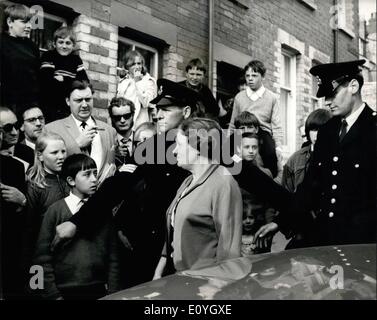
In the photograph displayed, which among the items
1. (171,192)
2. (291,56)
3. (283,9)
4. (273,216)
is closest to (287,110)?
(291,56)

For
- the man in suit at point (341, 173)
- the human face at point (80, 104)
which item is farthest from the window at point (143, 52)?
the man in suit at point (341, 173)

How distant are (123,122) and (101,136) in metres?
0.25

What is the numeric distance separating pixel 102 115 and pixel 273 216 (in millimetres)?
1618

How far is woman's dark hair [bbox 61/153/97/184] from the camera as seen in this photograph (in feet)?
13.3

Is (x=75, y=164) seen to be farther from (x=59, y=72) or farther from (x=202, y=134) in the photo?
(x=202, y=134)

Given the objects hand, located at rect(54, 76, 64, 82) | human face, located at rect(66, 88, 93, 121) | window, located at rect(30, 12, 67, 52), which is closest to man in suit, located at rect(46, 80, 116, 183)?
human face, located at rect(66, 88, 93, 121)

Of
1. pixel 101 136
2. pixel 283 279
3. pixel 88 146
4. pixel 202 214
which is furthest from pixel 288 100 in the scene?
pixel 283 279

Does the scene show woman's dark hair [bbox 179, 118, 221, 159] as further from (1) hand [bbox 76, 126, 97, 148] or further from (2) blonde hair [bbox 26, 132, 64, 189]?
(2) blonde hair [bbox 26, 132, 64, 189]

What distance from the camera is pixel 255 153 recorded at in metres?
4.43

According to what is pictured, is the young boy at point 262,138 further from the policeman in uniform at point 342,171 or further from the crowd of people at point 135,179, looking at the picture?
the policeman in uniform at point 342,171

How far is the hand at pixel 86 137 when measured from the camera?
419 cm

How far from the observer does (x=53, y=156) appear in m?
4.03

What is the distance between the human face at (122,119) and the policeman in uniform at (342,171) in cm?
150
